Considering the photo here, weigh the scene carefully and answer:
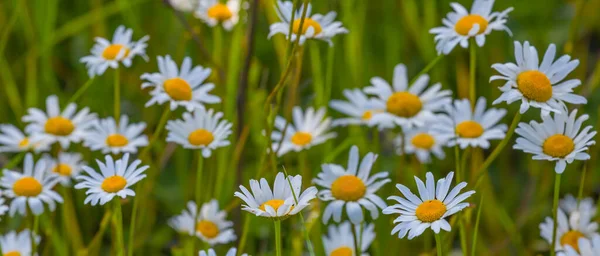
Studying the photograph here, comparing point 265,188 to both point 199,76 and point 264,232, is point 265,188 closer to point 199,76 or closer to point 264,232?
point 199,76

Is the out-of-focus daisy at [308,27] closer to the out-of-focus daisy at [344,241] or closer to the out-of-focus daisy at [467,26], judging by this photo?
the out-of-focus daisy at [467,26]

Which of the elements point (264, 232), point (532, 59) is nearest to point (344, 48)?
point (264, 232)

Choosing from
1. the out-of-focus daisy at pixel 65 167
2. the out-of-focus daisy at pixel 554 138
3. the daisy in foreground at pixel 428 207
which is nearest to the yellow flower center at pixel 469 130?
the out-of-focus daisy at pixel 554 138

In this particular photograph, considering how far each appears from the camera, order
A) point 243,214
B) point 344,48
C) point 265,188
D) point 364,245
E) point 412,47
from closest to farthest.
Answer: point 265,188
point 364,245
point 243,214
point 344,48
point 412,47

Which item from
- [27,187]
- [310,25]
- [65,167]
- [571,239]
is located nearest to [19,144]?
[65,167]

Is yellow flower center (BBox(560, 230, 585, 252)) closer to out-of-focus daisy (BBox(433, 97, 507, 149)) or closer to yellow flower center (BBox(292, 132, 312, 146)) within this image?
out-of-focus daisy (BBox(433, 97, 507, 149))

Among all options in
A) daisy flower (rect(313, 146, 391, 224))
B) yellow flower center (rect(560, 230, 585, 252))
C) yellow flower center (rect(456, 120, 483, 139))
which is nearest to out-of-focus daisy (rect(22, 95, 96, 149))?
daisy flower (rect(313, 146, 391, 224))

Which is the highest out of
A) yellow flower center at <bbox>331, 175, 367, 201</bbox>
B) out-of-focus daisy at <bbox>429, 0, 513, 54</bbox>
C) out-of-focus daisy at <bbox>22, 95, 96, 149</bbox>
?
out-of-focus daisy at <bbox>429, 0, 513, 54</bbox>
